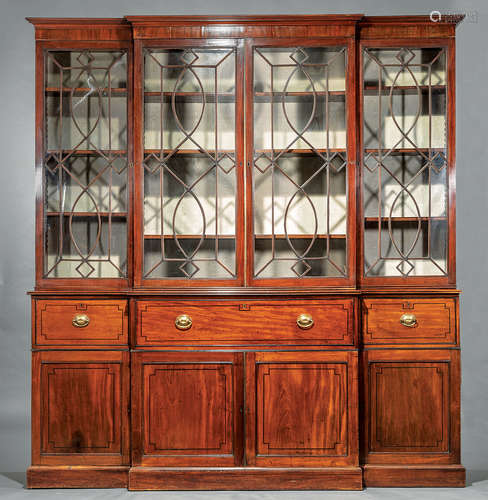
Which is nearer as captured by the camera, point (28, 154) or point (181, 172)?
point (181, 172)

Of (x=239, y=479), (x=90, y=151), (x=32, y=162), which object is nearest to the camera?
(x=239, y=479)

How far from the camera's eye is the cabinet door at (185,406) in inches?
123

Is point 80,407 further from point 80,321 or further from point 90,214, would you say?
point 90,214

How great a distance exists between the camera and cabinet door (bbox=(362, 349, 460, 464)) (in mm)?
3184

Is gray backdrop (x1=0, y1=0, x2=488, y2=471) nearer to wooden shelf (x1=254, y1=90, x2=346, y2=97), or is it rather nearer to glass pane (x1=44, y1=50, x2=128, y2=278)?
glass pane (x1=44, y1=50, x2=128, y2=278)

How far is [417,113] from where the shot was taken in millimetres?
3244

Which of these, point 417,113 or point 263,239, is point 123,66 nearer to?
point 263,239

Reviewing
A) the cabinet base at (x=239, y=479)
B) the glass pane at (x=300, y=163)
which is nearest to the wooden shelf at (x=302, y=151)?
the glass pane at (x=300, y=163)

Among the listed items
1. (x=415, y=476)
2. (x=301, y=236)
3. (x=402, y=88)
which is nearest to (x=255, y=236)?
(x=301, y=236)

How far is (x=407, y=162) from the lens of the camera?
3252 mm

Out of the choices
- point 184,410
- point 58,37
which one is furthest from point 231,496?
point 58,37

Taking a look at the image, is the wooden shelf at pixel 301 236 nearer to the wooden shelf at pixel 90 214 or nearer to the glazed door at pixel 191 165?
the glazed door at pixel 191 165

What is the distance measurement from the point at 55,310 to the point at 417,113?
208 centimetres

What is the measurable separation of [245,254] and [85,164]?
940 mm
